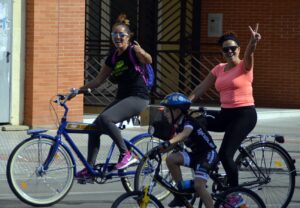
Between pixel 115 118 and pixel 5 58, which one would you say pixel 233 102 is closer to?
pixel 115 118

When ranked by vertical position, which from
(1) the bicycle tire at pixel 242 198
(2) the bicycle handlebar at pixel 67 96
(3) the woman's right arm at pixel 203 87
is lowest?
(1) the bicycle tire at pixel 242 198

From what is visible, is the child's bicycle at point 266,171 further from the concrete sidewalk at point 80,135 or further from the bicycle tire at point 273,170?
the concrete sidewalk at point 80,135

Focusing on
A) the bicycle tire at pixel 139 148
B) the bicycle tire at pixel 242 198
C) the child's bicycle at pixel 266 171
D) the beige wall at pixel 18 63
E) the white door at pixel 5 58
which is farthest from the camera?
the beige wall at pixel 18 63

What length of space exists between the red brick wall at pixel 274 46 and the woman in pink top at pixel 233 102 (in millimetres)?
11186

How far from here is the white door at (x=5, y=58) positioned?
15.2 metres

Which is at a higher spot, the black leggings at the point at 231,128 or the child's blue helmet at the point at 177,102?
the child's blue helmet at the point at 177,102

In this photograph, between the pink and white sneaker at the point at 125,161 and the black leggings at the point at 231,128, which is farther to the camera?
the pink and white sneaker at the point at 125,161

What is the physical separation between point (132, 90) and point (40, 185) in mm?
1331

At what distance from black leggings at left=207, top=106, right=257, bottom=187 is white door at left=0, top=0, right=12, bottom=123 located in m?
7.10

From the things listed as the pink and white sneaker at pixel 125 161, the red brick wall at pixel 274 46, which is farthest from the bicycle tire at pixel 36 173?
the red brick wall at pixel 274 46

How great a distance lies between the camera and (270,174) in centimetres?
908

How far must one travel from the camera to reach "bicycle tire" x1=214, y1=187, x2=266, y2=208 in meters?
7.80

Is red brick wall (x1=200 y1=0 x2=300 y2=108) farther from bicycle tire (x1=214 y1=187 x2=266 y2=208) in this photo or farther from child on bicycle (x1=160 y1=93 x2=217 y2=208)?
bicycle tire (x1=214 y1=187 x2=266 y2=208)

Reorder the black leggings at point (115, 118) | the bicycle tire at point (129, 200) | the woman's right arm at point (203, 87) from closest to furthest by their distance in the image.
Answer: the bicycle tire at point (129, 200), the woman's right arm at point (203, 87), the black leggings at point (115, 118)
